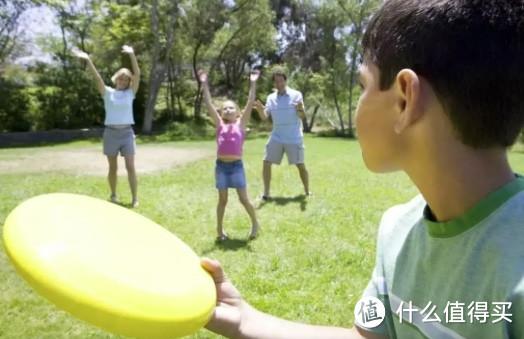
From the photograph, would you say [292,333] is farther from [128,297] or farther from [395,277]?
[128,297]

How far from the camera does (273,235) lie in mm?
5488

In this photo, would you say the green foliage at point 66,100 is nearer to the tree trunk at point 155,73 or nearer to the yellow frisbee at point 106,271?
the tree trunk at point 155,73

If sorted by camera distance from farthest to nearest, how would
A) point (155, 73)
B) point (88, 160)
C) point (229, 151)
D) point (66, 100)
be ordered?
point (155, 73), point (66, 100), point (88, 160), point (229, 151)

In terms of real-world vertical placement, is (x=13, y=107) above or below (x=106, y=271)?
below

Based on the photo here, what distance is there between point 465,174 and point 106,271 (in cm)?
83

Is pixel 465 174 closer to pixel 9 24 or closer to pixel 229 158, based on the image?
pixel 229 158

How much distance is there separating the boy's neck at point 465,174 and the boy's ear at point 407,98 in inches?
3.1

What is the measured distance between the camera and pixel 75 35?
2448cm

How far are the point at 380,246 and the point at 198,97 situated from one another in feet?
88.4

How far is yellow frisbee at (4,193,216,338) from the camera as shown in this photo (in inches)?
44.3

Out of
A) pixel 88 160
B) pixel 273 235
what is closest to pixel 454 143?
pixel 273 235

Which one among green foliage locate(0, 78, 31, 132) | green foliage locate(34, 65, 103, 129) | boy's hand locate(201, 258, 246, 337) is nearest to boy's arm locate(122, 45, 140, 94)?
boy's hand locate(201, 258, 246, 337)

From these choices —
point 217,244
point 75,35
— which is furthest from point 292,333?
point 75,35

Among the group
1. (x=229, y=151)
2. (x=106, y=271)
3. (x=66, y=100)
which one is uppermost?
(x=106, y=271)
